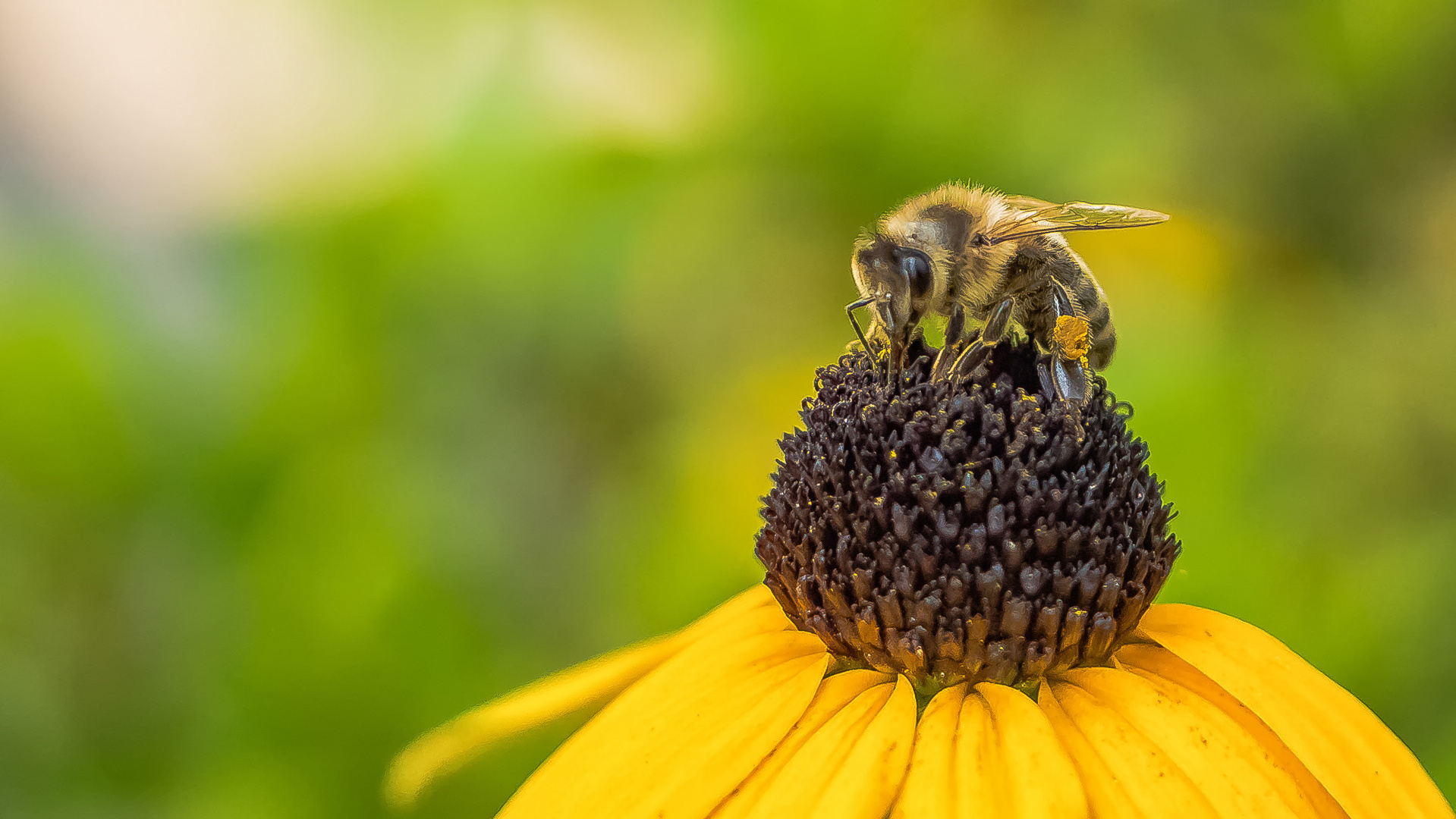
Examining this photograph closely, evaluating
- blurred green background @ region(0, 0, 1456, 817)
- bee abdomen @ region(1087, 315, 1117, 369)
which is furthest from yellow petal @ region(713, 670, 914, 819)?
blurred green background @ region(0, 0, 1456, 817)

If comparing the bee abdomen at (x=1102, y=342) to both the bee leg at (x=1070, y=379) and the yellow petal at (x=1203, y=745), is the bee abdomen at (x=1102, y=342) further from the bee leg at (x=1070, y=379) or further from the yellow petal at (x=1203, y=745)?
the yellow petal at (x=1203, y=745)

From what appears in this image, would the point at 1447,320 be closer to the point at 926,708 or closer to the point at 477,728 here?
the point at 926,708

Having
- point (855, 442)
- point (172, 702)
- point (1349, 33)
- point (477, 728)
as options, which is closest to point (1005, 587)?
point (855, 442)

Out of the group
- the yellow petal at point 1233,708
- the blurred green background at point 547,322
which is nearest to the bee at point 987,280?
the yellow petal at point 1233,708

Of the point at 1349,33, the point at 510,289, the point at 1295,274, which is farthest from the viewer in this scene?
the point at 510,289

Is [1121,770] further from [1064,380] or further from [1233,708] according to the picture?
[1064,380]

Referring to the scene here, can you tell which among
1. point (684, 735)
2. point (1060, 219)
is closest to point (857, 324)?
point (1060, 219)
